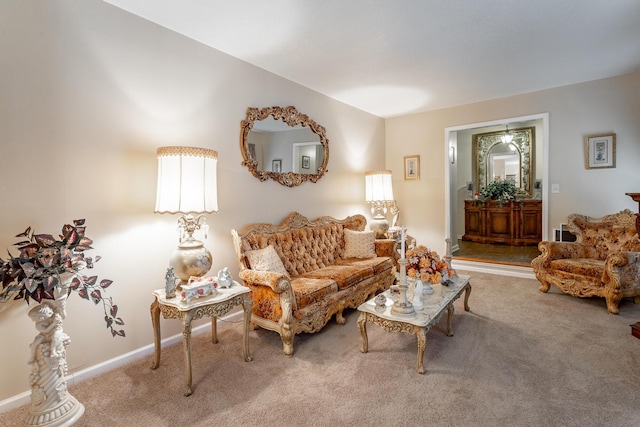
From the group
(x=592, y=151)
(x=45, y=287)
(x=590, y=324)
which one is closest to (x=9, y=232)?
(x=45, y=287)

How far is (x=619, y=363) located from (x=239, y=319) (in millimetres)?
3036

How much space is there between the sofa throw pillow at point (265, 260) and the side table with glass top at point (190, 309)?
38 centimetres

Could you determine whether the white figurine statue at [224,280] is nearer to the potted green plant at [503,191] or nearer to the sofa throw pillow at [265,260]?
the sofa throw pillow at [265,260]

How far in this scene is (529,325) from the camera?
9.30ft

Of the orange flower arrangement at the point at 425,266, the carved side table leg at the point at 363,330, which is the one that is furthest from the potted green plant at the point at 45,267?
the orange flower arrangement at the point at 425,266

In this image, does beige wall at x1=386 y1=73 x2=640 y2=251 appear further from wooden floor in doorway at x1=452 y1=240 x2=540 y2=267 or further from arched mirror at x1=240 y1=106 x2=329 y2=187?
arched mirror at x1=240 y1=106 x2=329 y2=187

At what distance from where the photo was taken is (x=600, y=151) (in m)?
3.99

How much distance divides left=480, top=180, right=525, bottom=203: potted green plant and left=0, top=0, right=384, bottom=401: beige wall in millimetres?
5922

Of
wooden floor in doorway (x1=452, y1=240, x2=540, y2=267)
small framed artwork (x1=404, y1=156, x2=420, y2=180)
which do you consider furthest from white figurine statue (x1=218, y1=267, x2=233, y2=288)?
wooden floor in doorway (x1=452, y1=240, x2=540, y2=267)

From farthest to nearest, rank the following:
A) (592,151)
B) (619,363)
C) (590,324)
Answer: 1. (592,151)
2. (590,324)
3. (619,363)

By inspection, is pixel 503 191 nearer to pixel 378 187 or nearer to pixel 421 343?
pixel 378 187

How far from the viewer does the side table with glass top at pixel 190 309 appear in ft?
6.35

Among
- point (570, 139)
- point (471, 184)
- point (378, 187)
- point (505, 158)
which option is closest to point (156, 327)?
point (378, 187)

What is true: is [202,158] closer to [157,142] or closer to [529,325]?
[157,142]
